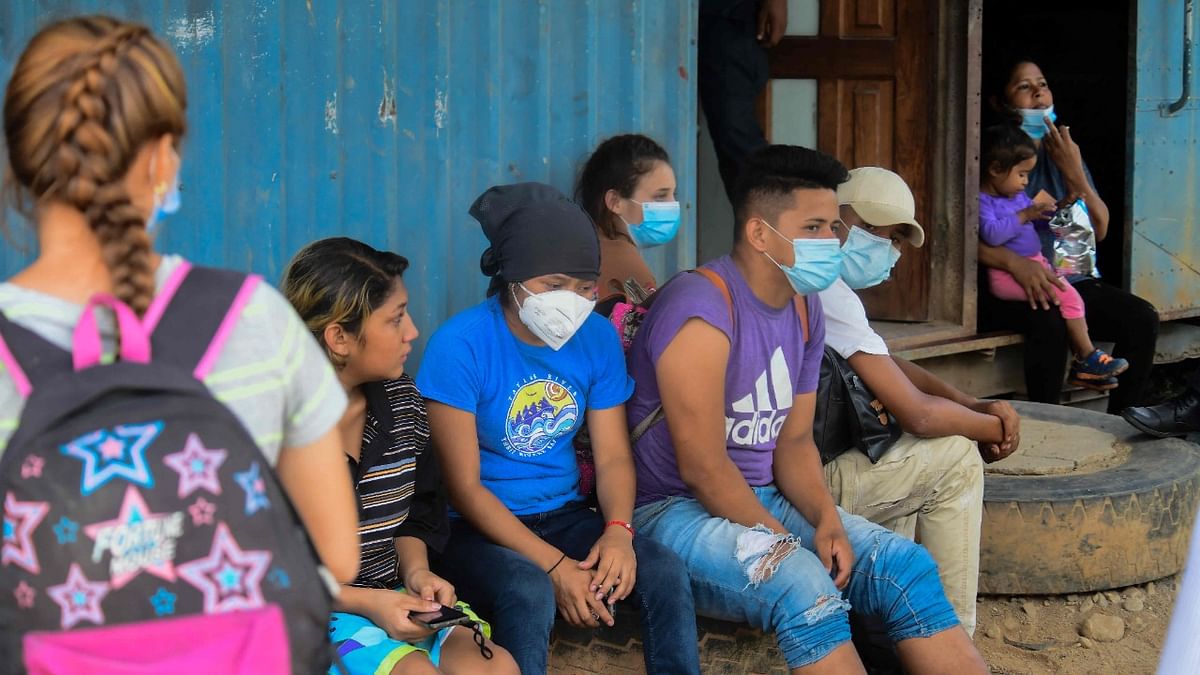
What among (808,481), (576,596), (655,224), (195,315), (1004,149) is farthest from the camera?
(1004,149)

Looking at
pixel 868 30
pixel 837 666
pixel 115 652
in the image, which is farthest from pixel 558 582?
pixel 868 30

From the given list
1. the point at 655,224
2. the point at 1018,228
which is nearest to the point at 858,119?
the point at 1018,228

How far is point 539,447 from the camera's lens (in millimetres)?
3455

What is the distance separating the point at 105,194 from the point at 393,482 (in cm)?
157

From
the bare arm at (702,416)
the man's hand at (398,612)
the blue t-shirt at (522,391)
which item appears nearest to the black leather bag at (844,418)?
the bare arm at (702,416)

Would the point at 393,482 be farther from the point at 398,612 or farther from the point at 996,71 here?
the point at 996,71

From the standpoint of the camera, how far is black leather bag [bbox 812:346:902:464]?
402 centimetres

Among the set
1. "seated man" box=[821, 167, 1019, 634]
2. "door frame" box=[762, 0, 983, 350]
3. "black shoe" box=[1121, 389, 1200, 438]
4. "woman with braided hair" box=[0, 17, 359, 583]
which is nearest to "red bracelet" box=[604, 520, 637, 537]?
"seated man" box=[821, 167, 1019, 634]

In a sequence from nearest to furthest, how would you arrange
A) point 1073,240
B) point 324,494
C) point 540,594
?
point 324,494
point 540,594
point 1073,240

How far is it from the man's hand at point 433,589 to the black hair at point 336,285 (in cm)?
52

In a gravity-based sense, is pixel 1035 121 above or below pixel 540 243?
above

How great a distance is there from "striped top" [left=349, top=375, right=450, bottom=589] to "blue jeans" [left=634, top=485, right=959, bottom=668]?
2.09 feet

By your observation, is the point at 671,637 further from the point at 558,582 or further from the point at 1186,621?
the point at 1186,621

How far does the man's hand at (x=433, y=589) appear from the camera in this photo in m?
2.97
